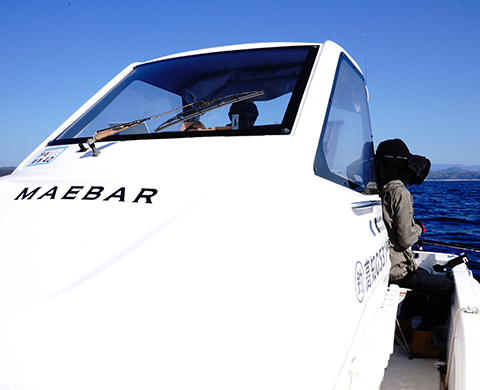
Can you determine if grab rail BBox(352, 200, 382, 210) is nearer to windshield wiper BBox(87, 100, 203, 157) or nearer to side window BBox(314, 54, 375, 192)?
side window BBox(314, 54, 375, 192)

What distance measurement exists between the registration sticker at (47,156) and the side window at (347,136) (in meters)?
1.28

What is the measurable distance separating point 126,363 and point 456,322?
7.96 feet

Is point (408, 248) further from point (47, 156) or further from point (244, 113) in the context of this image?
point (47, 156)

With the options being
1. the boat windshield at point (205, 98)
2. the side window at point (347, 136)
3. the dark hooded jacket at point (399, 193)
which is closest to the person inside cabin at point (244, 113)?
the boat windshield at point (205, 98)

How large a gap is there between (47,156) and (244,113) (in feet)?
3.38

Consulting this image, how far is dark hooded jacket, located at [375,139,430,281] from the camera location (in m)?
2.92

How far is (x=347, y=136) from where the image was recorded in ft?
7.32

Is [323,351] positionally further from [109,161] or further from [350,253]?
[109,161]

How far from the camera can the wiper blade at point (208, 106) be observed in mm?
1898

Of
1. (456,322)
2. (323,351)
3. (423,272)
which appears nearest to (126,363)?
(323,351)

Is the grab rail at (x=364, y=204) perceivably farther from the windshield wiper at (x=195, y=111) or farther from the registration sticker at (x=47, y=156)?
the registration sticker at (x=47, y=156)

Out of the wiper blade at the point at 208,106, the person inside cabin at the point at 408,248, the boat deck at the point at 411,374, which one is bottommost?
the boat deck at the point at 411,374

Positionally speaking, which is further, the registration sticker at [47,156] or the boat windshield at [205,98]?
the registration sticker at [47,156]

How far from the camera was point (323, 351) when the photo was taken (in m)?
1.21
